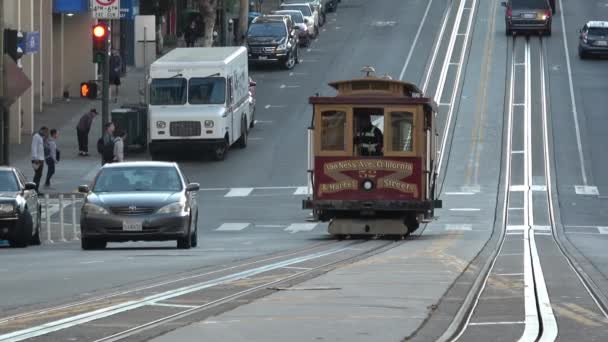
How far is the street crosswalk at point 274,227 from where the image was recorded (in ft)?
111

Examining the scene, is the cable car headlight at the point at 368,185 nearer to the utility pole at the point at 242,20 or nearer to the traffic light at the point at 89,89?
the traffic light at the point at 89,89

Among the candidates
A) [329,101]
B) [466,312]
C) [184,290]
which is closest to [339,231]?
[329,101]

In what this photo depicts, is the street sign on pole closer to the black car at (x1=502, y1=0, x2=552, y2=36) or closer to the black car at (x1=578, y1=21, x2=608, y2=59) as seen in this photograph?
the black car at (x1=578, y1=21, x2=608, y2=59)

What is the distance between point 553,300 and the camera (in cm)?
1528

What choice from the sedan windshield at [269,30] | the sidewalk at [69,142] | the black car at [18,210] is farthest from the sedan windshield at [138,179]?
the sedan windshield at [269,30]

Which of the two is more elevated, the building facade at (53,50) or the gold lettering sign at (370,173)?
the building facade at (53,50)

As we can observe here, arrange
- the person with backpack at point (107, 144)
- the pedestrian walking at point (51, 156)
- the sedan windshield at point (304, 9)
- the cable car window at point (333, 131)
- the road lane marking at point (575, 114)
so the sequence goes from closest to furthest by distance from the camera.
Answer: the cable car window at point (333, 131) → the person with backpack at point (107, 144) → the pedestrian walking at point (51, 156) → the road lane marking at point (575, 114) → the sedan windshield at point (304, 9)

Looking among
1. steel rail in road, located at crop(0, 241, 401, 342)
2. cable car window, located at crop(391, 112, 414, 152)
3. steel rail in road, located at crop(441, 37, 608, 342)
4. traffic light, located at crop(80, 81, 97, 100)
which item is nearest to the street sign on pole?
traffic light, located at crop(80, 81, 97, 100)

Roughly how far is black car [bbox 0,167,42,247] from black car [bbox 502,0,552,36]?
45656 millimetres

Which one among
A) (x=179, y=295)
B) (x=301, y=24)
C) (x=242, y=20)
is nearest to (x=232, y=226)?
(x=179, y=295)

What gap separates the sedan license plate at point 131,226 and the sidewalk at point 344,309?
5.24 meters

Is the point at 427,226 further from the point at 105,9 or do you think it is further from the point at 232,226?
the point at 105,9

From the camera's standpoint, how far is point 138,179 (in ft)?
84.2

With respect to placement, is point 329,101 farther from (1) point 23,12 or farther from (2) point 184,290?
(1) point 23,12
